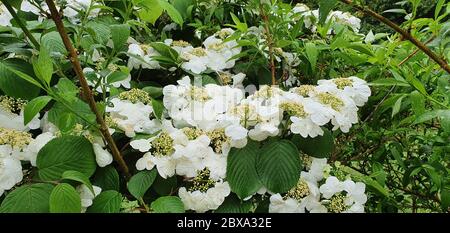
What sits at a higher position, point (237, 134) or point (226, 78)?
point (237, 134)

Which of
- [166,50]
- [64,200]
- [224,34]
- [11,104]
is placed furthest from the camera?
[224,34]

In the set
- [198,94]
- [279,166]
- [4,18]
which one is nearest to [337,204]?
[279,166]

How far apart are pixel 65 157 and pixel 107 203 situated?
0.40ft

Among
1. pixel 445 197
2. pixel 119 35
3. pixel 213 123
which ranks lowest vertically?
pixel 445 197

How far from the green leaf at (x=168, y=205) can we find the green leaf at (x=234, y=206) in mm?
77

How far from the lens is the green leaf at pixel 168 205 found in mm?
876

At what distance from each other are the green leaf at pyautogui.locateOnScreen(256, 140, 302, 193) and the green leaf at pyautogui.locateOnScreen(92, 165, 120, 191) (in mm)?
266

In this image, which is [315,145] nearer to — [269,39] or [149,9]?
[269,39]

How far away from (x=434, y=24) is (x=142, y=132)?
28.3 inches

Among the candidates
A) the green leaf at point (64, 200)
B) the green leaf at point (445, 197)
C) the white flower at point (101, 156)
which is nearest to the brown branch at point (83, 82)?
the white flower at point (101, 156)

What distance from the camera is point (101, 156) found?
95 cm

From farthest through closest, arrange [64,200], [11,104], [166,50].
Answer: [166,50] → [11,104] → [64,200]

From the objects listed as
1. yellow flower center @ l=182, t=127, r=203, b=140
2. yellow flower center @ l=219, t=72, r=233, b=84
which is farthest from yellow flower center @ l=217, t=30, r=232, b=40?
yellow flower center @ l=182, t=127, r=203, b=140

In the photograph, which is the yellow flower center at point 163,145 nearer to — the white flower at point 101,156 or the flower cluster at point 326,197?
the white flower at point 101,156
